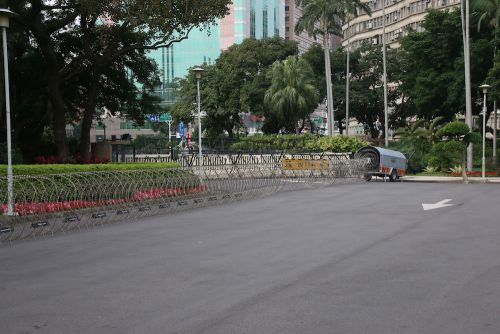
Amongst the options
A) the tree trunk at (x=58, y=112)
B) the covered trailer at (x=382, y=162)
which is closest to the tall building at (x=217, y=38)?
the covered trailer at (x=382, y=162)

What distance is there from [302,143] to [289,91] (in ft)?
31.5

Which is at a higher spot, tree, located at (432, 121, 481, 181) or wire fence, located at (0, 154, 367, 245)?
tree, located at (432, 121, 481, 181)

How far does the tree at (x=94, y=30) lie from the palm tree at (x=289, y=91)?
32.0 meters

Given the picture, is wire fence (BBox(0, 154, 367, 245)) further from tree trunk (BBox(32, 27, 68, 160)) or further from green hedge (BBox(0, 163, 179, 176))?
tree trunk (BBox(32, 27, 68, 160))

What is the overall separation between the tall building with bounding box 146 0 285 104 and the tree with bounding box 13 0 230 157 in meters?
83.8

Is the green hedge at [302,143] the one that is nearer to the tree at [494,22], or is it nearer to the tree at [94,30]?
the tree at [494,22]

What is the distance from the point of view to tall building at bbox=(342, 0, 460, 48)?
A: 89744 mm

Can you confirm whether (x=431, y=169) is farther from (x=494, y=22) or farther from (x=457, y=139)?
(x=494, y=22)

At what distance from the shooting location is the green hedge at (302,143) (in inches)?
1991

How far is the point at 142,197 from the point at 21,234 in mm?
6155

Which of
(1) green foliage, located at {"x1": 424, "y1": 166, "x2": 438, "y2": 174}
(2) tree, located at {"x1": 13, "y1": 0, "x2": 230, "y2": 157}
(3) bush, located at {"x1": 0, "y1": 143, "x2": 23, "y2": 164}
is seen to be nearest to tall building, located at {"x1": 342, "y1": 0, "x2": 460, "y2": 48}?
(1) green foliage, located at {"x1": 424, "y1": 166, "x2": 438, "y2": 174}

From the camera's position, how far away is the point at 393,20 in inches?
3930

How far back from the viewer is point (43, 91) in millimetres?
33094

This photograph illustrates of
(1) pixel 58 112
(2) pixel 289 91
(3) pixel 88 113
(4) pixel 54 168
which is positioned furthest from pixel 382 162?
(2) pixel 289 91
